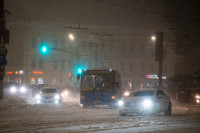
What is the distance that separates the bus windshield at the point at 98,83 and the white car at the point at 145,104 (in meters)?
6.24

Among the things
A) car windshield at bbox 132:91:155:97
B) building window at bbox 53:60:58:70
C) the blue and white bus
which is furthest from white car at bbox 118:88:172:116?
building window at bbox 53:60:58:70

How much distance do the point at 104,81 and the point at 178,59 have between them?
60.7 metres

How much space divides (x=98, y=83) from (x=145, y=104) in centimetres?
770

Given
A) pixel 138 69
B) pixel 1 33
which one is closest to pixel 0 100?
pixel 1 33

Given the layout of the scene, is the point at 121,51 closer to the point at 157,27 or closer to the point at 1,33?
the point at 157,27

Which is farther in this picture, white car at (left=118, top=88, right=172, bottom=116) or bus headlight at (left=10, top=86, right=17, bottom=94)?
bus headlight at (left=10, top=86, right=17, bottom=94)

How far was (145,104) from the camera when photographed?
17.9 m

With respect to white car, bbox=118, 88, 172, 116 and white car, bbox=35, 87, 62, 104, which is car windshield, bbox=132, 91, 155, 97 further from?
white car, bbox=35, 87, 62, 104

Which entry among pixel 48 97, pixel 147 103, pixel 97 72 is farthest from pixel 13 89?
pixel 147 103

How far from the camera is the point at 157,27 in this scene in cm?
7556

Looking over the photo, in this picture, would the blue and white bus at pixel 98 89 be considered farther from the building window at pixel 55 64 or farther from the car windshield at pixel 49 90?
the building window at pixel 55 64

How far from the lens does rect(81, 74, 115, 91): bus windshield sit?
2508 cm

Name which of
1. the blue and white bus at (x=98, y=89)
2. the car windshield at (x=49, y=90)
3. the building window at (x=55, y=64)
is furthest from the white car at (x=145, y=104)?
the building window at (x=55, y=64)

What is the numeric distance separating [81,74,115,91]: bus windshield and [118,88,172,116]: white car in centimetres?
624
